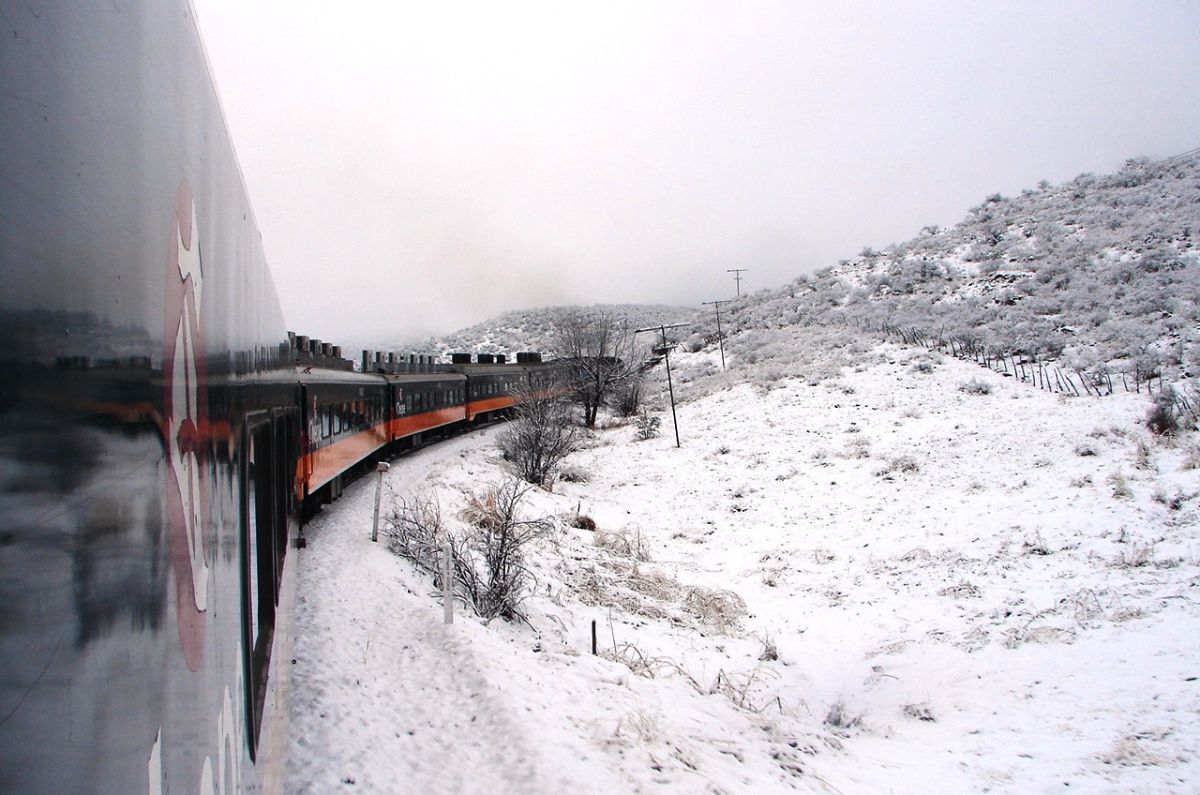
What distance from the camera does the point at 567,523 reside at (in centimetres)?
1753

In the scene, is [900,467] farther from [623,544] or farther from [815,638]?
[815,638]

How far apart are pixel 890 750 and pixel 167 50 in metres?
8.89

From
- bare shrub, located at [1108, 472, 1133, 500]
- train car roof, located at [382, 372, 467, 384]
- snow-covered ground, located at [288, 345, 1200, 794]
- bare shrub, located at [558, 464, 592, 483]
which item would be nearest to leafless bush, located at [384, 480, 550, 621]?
snow-covered ground, located at [288, 345, 1200, 794]

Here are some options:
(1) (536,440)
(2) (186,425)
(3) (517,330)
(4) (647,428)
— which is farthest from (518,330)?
(2) (186,425)

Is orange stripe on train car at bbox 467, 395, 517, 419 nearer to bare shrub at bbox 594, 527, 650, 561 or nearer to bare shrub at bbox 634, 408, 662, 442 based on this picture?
bare shrub at bbox 634, 408, 662, 442

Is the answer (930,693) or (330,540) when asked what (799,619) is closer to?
(930,693)

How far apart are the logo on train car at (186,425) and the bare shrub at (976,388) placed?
2821 centimetres

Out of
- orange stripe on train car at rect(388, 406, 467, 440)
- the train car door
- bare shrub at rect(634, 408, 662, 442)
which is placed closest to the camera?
the train car door

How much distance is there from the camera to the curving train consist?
729 mm

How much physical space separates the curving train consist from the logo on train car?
0.01 metres

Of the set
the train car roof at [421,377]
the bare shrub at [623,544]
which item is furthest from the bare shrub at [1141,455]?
the train car roof at [421,377]

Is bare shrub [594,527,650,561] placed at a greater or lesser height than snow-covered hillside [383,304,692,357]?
lesser

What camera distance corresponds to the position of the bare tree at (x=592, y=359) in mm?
39469

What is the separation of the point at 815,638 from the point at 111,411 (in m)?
12.5
